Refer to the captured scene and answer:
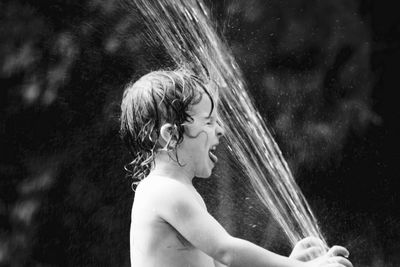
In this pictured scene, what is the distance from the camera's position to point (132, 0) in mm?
2525

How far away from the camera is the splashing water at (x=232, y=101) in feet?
6.57

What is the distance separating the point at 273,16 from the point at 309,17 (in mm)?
145

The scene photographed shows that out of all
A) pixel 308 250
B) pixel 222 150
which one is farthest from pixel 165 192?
pixel 222 150

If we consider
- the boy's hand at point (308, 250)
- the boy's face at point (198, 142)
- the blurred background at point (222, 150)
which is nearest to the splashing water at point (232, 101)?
the blurred background at point (222, 150)

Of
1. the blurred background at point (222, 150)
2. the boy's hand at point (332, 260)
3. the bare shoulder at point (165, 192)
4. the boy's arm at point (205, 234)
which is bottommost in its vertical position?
the blurred background at point (222, 150)

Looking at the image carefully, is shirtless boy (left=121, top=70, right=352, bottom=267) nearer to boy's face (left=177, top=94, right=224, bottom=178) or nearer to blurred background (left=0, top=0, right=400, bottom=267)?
boy's face (left=177, top=94, right=224, bottom=178)

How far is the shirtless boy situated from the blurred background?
100 cm

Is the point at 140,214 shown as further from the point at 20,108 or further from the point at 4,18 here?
the point at 4,18

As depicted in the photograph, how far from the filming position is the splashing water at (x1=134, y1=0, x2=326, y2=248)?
200 centimetres

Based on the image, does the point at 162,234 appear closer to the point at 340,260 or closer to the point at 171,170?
the point at 171,170

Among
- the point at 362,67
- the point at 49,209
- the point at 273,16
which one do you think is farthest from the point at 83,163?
the point at 362,67

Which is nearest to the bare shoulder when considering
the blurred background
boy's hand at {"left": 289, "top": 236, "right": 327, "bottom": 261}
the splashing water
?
boy's hand at {"left": 289, "top": 236, "right": 327, "bottom": 261}

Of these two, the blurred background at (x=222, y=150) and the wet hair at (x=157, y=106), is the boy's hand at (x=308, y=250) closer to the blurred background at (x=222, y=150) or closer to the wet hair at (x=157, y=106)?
the wet hair at (x=157, y=106)

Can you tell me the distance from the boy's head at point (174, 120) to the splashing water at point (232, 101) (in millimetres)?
448
